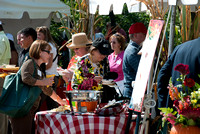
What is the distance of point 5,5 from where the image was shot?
29.1 feet

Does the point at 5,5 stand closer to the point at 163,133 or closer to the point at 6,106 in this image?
the point at 6,106

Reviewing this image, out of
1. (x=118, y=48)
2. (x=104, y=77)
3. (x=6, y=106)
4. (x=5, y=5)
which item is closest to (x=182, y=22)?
(x=104, y=77)

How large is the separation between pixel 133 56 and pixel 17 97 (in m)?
1.91

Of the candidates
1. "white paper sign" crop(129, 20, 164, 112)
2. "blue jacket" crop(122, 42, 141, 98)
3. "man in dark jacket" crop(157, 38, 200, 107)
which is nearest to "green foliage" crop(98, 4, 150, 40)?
"blue jacket" crop(122, 42, 141, 98)

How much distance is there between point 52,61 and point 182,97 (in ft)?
12.7

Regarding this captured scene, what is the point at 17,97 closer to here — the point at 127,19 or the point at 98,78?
the point at 98,78

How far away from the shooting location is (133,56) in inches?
227

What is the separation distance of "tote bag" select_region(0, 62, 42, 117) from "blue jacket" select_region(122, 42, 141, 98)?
1.60m

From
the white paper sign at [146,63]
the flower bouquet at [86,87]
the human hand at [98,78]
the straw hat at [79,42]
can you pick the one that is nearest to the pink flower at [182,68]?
the white paper sign at [146,63]

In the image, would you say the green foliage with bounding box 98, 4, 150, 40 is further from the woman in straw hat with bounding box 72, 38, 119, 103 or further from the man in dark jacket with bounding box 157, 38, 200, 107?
the man in dark jacket with bounding box 157, 38, 200, 107

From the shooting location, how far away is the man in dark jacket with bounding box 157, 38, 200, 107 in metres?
3.80

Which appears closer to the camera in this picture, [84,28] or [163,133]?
[163,133]

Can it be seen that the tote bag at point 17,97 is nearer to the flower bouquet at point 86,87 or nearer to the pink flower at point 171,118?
the flower bouquet at point 86,87

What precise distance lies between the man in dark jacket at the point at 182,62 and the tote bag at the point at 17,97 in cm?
150
